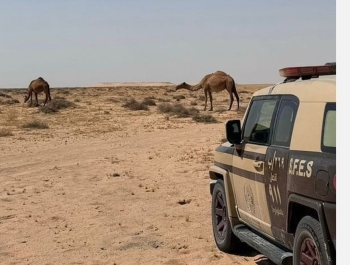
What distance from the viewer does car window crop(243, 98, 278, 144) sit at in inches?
248

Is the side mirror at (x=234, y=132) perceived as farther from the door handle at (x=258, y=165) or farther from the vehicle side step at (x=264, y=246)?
the vehicle side step at (x=264, y=246)

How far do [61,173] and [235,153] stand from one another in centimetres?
844

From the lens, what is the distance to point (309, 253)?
492 cm

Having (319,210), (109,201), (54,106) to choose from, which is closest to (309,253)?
(319,210)

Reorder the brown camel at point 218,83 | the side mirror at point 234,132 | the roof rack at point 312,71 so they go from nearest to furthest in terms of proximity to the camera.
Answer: the roof rack at point 312,71 < the side mirror at point 234,132 < the brown camel at point 218,83

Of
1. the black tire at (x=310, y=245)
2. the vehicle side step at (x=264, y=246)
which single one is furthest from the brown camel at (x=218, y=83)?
the black tire at (x=310, y=245)

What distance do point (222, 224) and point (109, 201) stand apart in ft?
13.1

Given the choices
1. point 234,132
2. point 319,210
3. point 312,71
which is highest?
point 312,71

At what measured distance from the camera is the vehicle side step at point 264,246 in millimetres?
5422

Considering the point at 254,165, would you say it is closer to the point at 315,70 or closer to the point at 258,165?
→ the point at 258,165

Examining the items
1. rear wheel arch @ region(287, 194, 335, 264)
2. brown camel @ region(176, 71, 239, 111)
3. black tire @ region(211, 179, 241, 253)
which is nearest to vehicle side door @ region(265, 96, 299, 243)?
rear wheel arch @ region(287, 194, 335, 264)

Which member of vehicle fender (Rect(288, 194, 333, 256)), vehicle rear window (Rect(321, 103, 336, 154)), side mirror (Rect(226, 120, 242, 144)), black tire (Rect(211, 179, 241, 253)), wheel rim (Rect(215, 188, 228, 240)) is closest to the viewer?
vehicle fender (Rect(288, 194, 333, 256))

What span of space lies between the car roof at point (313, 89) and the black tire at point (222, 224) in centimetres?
193

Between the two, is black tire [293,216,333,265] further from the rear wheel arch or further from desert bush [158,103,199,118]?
desert bush [158,103,199,118]
